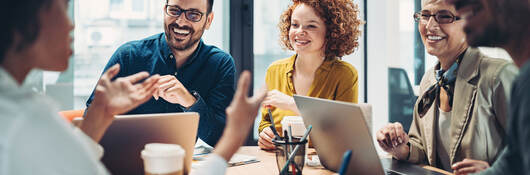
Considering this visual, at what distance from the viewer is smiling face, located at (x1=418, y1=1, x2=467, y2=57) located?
1806 millimetres

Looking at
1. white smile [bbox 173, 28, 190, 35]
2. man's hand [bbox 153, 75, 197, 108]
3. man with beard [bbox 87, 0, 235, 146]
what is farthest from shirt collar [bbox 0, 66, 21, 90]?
white smile [bbox 173, 28, 190, 35]

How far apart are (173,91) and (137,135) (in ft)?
2.27

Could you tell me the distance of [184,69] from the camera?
7.70ft

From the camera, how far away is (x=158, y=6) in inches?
133

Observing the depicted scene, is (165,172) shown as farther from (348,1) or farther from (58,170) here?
(348,1)

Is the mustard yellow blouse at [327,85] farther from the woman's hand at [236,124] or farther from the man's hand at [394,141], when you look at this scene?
the woman's hand at [236,124]

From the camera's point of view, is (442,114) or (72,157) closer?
(72,157)

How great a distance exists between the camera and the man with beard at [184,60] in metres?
2.25

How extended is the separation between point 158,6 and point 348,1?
161 centimetres

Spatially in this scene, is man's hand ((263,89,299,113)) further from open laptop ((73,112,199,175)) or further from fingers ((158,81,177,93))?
open laptop ((73,112,199,175))

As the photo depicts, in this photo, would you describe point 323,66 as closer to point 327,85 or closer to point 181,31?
point 327,85

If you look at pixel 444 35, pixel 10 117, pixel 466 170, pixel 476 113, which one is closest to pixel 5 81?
pixel 10 117

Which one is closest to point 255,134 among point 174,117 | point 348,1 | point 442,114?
point 348,1

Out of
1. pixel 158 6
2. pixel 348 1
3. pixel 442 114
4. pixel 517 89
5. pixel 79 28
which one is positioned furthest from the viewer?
pixel 158 6
